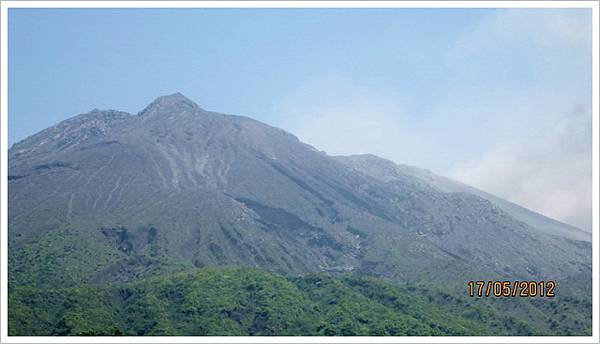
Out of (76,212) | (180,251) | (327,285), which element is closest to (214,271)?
(327,285)

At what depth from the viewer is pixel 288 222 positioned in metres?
117

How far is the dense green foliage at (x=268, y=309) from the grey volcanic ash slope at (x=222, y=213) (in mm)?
14250

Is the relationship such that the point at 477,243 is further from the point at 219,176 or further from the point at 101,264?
the point at 101,264

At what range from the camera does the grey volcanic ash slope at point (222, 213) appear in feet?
308

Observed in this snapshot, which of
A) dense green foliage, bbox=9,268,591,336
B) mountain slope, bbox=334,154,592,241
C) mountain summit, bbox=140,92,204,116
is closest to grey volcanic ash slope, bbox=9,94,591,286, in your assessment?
mountain summit, bbox=140,92,204,116

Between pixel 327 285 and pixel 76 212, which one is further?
pixel 76 212

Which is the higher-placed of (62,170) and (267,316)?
(62,170)

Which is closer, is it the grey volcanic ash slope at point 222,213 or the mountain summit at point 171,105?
the grey volcanic ash slope at point 222,213

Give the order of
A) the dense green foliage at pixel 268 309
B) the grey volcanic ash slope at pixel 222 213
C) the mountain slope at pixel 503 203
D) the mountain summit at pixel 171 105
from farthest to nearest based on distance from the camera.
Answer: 1. the mountain slope at pixel 503 203
2. the mountain summit at pixel 171 105
3. the grey volcanic ash slope at pixel 222 213
4. the dense green foliage at pixel 268 309

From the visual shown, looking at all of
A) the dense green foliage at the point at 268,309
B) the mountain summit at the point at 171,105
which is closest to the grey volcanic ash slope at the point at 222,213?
the mountain summit at the point at 171,105

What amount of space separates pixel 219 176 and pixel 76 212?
3165 cm

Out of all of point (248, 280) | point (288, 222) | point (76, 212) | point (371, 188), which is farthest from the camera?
point (371, 188)

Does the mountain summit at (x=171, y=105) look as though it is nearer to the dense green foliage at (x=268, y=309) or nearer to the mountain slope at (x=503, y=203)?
the mountain slope at (x=503, y=203)

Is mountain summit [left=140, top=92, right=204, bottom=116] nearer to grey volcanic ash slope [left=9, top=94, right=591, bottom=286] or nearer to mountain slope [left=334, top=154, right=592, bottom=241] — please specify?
grey volcanic ash slope [left=9, top=94, right=591, bottom=286]
